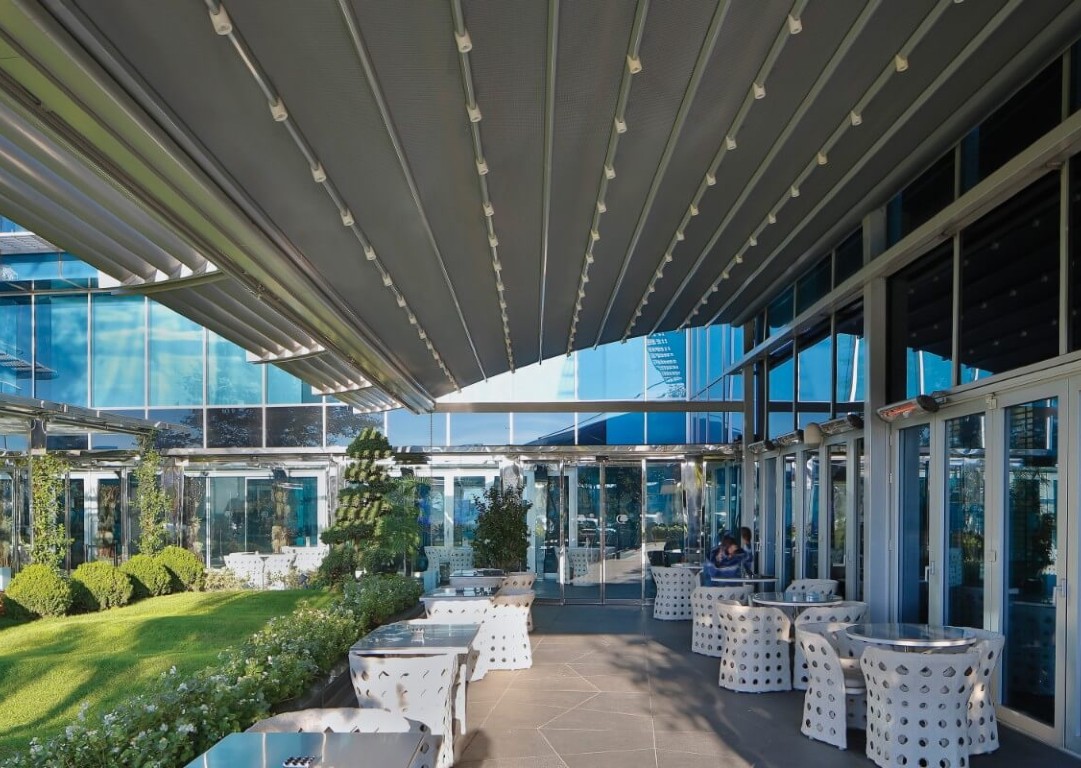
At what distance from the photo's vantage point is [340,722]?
4.46 metres

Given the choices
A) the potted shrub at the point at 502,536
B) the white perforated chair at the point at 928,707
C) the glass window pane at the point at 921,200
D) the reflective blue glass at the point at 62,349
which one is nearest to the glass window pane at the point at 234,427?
the reflective blue glass at the point at 62,349

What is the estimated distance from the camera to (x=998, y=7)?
5664 mm

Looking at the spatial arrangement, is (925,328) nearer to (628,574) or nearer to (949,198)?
(949,198)

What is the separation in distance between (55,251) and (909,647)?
73.4 ft

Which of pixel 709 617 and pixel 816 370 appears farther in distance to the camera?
pixel 816 370

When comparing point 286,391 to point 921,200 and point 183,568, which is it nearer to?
point 183,568

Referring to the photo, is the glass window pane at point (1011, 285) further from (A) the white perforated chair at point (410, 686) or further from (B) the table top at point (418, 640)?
(A) the white perforated chair at point (410, 686)

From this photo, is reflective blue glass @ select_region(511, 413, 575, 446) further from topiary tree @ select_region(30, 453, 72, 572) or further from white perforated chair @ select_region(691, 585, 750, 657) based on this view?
topiary tree @ select_region(30, 453, 72, 572)

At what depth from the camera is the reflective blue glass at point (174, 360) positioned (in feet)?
70.1

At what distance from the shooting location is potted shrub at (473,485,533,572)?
16.8 m

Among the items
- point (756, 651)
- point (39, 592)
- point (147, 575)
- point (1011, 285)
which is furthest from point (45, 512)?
point (1011, 285)

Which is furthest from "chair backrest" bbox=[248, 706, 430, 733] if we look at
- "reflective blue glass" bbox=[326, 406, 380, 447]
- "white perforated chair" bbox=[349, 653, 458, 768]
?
"reflective blue glass" bbox=[326, 406, 380, 447]

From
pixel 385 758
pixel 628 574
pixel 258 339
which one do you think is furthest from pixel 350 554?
pixel 385 758

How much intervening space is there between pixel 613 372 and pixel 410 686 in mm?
12486
